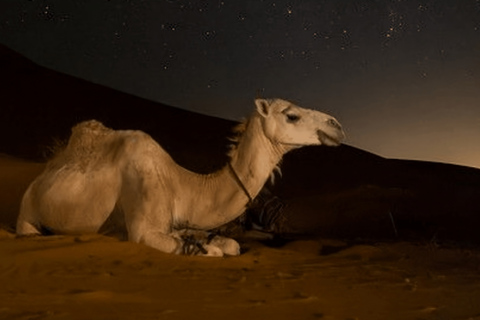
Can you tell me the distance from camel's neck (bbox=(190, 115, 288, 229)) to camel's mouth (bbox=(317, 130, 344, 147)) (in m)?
0.40

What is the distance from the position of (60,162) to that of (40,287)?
12.0ft

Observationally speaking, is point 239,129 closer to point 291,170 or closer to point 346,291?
point 346,291

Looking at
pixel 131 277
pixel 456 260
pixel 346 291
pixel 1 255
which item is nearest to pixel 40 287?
pixel 131 277

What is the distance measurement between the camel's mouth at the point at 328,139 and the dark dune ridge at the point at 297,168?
1026 millimetres

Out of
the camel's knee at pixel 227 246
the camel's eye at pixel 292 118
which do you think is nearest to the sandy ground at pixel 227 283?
the camel's knee at pixel 227 246

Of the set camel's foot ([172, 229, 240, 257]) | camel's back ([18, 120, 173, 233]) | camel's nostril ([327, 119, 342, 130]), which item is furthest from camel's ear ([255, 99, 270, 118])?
camel's foot ([172, 229, 240, 257])

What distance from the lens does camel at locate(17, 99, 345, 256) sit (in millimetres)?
6727

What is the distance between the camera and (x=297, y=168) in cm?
3300

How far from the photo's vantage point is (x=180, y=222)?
269 inches

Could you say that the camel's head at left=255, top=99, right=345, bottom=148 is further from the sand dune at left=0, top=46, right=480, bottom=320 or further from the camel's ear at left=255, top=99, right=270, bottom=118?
the sand dune at left=0, top=46, right=480, bottom=320

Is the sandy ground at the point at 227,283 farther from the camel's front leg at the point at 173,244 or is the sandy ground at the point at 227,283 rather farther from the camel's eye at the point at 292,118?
the camel's eye at the point at 292,118

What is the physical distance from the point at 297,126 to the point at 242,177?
0.82 meters

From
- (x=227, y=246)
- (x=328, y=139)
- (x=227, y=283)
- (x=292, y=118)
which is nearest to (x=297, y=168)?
(x=292, y=118)

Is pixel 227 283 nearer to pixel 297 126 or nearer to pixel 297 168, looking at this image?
pixel 297 126
